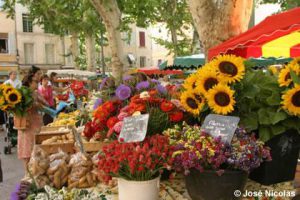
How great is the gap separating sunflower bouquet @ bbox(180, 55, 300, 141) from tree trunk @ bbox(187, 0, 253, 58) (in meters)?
3.39

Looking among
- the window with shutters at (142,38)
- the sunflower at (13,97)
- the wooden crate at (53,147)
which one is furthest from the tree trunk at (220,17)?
the window with shutters at (142,38)

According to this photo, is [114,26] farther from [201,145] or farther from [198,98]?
[201,145]

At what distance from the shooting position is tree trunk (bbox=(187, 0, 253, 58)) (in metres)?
5.09

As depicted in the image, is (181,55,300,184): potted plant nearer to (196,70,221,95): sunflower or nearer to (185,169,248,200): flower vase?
(196,70,221,95): sunflower

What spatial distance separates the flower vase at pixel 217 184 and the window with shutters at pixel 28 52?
3583 cm

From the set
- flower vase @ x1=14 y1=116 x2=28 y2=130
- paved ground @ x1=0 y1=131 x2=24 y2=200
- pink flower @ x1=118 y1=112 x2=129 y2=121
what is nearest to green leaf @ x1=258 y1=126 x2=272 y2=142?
pink flower @ x1=118 y1=112 x2=129 y2=121

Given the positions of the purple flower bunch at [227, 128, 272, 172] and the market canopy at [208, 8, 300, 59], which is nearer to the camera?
the purple flower bunch at [227, 128, 272, 172]

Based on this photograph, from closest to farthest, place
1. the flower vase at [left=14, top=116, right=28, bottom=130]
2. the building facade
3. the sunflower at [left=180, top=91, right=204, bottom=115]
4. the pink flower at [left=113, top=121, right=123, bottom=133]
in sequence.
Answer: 1. the sunflower at [left=180, top=91, right=204, bottom=115]
2. the pink flower at [left=113, top=121, right=123, bottom=133]
3. the flower vase at [left=14, top=116, right=28, bottom=130]
4. the building facade

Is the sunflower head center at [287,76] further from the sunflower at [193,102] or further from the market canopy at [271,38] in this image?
the market canopy at [271,38]

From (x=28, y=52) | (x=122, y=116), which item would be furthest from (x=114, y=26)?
(x=28, y=52)

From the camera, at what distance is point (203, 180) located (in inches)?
63.6

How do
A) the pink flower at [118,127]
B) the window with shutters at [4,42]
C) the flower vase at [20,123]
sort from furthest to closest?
the window with shutters at [4,42] < the flower vase at [20,123] < the pink flower at [118,127]

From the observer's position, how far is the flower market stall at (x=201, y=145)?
161 centimetres

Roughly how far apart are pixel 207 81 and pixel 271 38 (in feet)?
7.37
